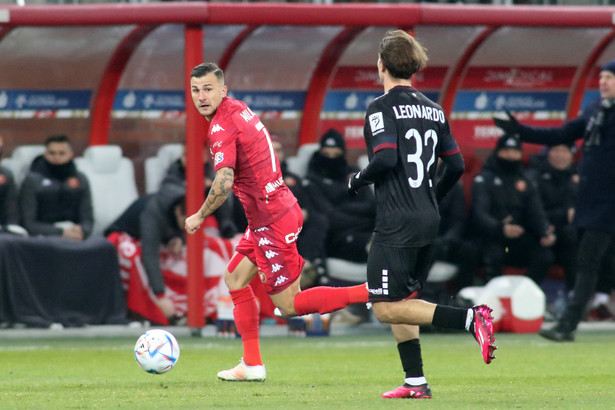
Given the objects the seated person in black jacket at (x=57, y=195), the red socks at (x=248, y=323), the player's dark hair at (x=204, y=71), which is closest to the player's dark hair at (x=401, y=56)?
the player's dark hair at (x=204, y=71)

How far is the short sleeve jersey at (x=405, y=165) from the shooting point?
600 centimetres

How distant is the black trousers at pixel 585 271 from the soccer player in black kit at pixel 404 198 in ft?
12.3

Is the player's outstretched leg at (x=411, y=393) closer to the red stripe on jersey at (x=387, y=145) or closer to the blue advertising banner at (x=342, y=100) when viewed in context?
the red stripe on jersey at (x=387, y=145)

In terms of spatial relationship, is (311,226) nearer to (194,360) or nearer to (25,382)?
(194,360)

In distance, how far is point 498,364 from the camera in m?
8.48

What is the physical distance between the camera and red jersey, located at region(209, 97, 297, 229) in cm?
698

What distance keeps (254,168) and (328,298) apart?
0.87 metres

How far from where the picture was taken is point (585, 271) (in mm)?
9555

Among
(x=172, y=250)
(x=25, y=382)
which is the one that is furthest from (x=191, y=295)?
(x=25, y=382)

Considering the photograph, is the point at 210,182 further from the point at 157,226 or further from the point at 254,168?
the point at 254,168

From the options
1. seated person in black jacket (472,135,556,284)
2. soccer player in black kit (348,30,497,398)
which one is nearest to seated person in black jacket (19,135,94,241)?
seated person in black jacket (472,135,556,284)

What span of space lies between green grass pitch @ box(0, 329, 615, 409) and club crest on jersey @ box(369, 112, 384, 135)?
1280 millimetres

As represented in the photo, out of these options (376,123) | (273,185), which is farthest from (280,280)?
(376,123)

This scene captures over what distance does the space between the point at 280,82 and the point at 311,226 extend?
5.88ft
